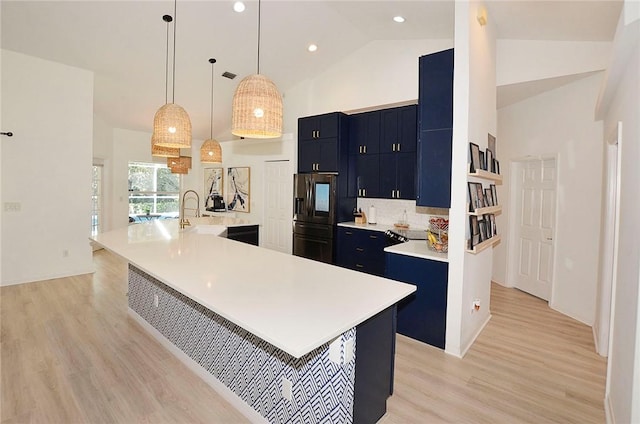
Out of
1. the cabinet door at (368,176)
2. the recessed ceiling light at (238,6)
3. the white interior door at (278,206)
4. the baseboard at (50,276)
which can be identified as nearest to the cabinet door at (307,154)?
the white interior door at (278,206)

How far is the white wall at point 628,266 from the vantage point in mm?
1507

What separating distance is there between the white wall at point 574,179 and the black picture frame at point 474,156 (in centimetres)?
184

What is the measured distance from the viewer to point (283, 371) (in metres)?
1.85

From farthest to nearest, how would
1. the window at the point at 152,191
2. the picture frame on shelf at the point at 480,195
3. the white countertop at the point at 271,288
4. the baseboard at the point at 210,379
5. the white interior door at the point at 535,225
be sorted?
the window at the point at 152,191
the white interior door at the point at 535,225
the picture frame on shelf at the point at 480,195
the baseboard at the point at 210,379
the white countertop at the point at 271,288

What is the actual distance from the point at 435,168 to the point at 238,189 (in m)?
5.43

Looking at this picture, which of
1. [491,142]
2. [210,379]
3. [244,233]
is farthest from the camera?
[244,233]

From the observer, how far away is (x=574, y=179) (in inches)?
155

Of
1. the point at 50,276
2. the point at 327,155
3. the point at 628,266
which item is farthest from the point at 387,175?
the point at 50,276

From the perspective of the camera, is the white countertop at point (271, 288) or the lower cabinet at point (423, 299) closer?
the white countertop at point (271, 288)

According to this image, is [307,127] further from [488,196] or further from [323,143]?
[488,196]

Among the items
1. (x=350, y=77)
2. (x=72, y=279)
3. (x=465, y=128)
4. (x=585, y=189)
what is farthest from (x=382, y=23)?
(x=72, y=279)

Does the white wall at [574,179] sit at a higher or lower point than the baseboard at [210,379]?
higher

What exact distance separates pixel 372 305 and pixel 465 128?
1.94 meters

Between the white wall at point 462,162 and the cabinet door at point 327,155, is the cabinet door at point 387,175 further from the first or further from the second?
the white wall at point 462,162
